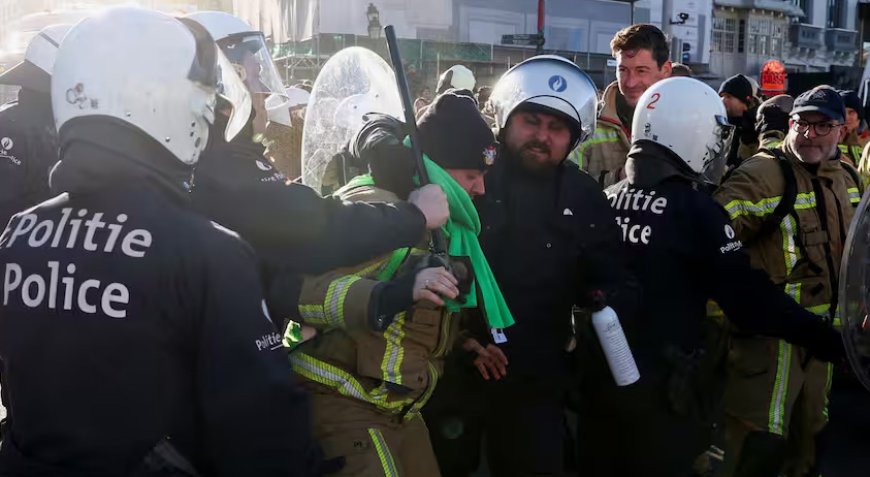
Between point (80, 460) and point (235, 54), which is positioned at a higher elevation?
point (235, 54)

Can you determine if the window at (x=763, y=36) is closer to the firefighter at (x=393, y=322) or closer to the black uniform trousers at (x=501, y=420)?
the black uniform trousers at (x=501, y=420)

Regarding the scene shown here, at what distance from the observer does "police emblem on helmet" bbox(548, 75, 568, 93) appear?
3.26 metres

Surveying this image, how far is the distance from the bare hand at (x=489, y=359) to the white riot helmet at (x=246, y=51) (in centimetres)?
118

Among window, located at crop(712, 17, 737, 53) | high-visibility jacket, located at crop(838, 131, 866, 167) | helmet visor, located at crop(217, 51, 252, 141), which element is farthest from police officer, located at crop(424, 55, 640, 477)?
window, located at crop(712, 17, 737, 53)

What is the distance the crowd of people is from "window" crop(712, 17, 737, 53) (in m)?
39.1

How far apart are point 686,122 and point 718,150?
269 millimetres

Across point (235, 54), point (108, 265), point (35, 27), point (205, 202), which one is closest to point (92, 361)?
point (108, 265)

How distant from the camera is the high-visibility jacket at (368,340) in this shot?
2201 mm

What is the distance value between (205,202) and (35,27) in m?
7.90

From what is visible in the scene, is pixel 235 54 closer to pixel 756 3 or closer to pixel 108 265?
pixel 108 265

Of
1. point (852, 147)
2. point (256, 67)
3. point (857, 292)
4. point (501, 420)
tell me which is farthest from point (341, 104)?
point (852, 147)

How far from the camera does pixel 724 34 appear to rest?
41.1m

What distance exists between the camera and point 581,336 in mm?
3307

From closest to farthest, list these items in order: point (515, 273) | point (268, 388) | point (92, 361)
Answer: point (92, 361)
point (268, 388)
point (515, 273)
